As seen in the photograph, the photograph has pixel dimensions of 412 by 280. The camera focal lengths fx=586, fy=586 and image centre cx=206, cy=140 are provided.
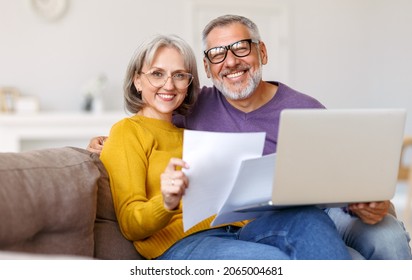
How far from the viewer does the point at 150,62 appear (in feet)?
5.40

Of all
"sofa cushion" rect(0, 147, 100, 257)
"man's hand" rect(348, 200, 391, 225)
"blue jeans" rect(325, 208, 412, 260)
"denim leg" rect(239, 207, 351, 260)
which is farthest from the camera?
"blue jeans" rect(325, 208, 412, 260)

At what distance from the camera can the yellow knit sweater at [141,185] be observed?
1.41 metres

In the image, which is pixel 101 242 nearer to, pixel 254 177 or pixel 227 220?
pixel 227 220

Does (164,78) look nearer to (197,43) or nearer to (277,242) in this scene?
(277,242)

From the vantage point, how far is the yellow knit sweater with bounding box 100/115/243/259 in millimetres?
1408

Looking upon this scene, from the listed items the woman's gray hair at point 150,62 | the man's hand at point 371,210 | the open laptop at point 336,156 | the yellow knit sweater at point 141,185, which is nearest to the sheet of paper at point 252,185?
the open laptop at point 336,156

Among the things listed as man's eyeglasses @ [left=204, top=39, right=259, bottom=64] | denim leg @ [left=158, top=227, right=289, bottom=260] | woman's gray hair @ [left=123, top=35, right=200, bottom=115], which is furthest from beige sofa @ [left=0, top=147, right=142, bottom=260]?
man's eyeglasses @ [left=204, top=39, right=259, bottom=64]

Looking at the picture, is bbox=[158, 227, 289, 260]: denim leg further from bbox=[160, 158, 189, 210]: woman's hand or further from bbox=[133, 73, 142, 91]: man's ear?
bbox=[133, 73, 142, 91]: man's ear

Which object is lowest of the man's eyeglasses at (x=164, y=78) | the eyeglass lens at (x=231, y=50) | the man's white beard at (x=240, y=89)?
the man's white beard at (x=240, y=89)

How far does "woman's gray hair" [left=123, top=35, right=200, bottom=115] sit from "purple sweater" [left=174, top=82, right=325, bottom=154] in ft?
0.17

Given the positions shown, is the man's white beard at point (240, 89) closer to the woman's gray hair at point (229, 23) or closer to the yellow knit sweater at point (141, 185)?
the woman's gray hair at point (229, 23)

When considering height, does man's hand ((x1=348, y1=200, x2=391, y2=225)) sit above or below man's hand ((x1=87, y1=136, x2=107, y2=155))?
below

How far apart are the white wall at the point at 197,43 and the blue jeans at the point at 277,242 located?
11.5 ft

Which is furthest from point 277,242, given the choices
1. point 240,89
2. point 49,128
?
point 49,128
